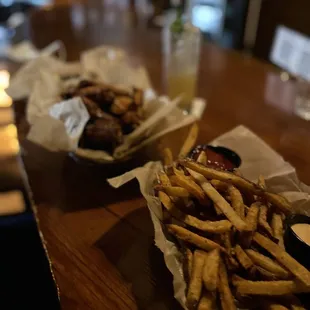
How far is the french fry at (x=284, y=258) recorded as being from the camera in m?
0.76

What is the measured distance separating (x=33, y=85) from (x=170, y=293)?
3.12 feet

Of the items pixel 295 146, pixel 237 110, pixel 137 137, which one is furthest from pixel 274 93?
pixel 137 137

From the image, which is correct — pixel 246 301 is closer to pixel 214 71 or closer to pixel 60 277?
pixel 60 277

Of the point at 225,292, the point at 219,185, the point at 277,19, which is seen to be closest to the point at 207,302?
the point at 225,292

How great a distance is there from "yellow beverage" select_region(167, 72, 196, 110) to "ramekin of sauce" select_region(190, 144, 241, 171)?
0.46m

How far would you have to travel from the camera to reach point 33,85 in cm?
152

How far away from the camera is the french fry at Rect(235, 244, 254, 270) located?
2.61ft

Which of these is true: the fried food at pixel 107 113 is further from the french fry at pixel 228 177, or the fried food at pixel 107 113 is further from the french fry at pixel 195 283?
the french fry at pixel 195 283

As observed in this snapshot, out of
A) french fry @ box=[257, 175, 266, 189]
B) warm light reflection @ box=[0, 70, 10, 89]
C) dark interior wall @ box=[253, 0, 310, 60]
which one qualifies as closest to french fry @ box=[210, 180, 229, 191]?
french fry @ box=[257, 175, 266, 189]

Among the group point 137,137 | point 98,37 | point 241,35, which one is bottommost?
point 241,35

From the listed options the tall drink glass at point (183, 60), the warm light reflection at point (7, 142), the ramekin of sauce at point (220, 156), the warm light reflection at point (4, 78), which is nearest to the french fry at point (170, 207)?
the ramekin of sauce at point (220, 156)

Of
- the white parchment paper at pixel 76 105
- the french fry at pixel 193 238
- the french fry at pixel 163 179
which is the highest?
the french fry at pixel 163 179

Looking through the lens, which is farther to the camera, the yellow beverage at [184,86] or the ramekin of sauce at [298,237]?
the yellow beverage at [184,86]

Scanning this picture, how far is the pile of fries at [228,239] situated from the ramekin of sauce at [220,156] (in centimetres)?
11
